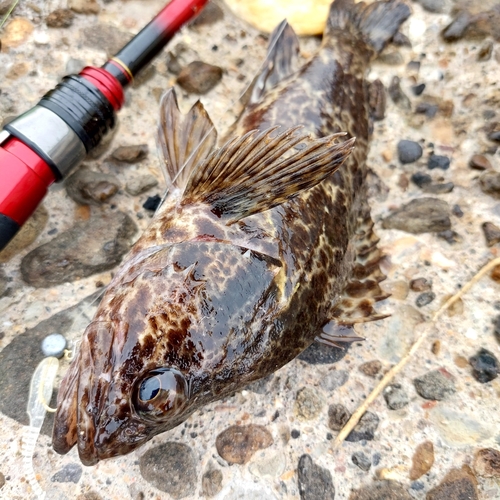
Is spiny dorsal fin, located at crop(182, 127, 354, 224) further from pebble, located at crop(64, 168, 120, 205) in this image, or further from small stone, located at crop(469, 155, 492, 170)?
small stone, located at crop(469, 155, 492, 170)

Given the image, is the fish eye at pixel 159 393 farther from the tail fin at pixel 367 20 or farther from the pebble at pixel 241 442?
the tail fin at pixel 367 20

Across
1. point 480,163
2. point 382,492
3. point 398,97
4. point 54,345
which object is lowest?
point 382,492

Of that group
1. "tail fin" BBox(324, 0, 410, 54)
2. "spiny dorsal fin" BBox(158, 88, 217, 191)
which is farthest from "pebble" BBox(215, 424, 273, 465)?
"tail fin" BBox(324, 0, 410, 54)

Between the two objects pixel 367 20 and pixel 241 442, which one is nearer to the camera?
pixel 241 442

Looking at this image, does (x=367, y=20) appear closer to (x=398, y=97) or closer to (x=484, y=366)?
(x=398, y=97)

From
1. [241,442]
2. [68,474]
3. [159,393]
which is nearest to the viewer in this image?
[159,393]

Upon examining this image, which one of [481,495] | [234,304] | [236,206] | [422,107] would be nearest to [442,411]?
[481,495]

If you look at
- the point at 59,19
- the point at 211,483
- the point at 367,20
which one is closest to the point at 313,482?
the point at 211,483
